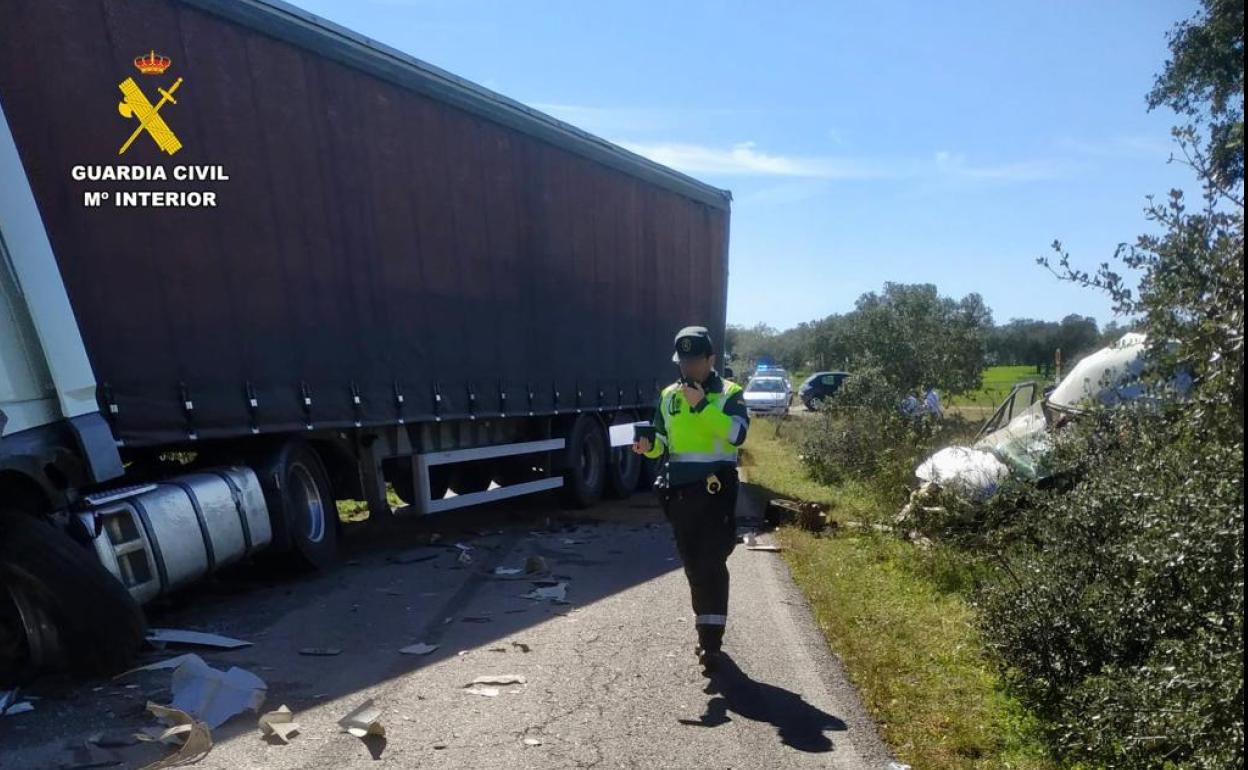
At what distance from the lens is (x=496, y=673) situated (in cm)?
570

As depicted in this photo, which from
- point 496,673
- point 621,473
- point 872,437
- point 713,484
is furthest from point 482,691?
point 872,437

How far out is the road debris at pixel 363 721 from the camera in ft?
15.3

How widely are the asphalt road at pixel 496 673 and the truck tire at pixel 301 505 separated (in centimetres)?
25

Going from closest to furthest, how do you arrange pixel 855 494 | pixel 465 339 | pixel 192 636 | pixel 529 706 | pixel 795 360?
1. pixel 529 706
2. pixel 192 636
3. pixel 465 339
4. pixel 855 494
5. pixel 795 360

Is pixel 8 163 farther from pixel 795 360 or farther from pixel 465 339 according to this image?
pixel 795 360

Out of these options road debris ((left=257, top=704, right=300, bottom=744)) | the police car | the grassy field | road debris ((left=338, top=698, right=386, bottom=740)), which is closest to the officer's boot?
road debris ((left=338, top=698, right=386, bottom=740))

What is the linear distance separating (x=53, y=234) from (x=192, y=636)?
8.34ft

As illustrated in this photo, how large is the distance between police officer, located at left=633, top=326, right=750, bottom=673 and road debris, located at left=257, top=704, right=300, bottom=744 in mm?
2206

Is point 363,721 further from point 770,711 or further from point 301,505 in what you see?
point 301,505

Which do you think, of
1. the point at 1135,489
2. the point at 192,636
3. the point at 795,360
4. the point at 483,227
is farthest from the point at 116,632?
the point at 795,360

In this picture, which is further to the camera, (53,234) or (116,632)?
(53,234)

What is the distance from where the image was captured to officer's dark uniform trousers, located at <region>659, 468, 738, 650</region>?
5.85m

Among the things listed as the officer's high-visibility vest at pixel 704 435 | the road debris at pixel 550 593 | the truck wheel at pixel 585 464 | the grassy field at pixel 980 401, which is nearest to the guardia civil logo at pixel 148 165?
the road debris at pixel 550 593

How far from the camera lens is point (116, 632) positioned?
5422mm
